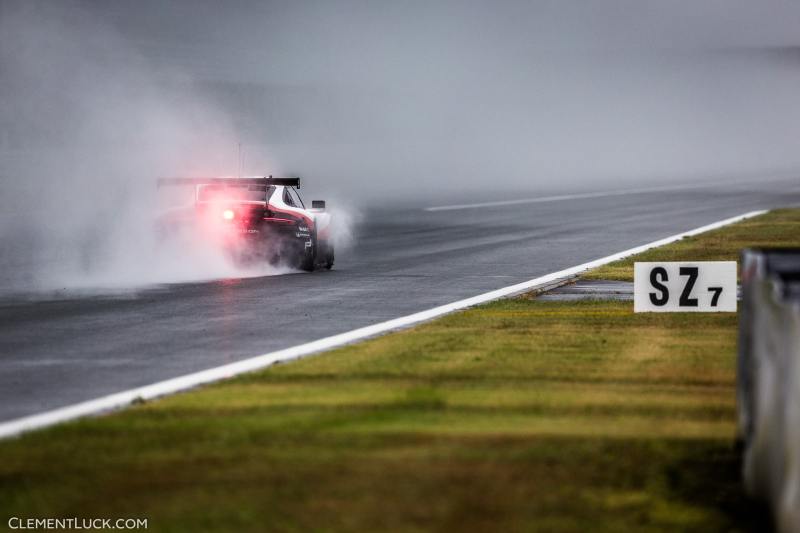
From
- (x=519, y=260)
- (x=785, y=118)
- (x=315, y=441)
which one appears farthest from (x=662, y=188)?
(x=785, y=118)

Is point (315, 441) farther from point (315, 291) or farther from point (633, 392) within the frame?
point (315, 291)

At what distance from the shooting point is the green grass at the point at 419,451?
559cm

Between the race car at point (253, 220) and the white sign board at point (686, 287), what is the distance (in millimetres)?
7873

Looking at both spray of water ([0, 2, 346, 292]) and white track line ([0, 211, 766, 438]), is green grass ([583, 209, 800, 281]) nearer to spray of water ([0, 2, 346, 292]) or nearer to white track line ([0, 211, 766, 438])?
white track line ([0, 211, 766, 438])

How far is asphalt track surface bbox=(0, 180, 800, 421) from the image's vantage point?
1021 cm

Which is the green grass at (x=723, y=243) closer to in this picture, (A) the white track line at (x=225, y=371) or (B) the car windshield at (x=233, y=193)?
(A) the white track line at (x=225, y=371)

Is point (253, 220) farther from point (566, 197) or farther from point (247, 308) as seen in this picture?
point (566, 197)

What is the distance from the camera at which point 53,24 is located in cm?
4856

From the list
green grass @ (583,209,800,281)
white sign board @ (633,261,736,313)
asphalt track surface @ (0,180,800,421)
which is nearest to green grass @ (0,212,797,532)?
asphalt track surface @ (0,180,800,421)

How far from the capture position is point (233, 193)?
1948 cm

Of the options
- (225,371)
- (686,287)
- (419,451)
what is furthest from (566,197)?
(419,451)

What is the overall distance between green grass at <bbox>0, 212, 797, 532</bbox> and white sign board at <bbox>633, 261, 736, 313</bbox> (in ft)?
4.29

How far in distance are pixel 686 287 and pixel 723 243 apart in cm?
1384

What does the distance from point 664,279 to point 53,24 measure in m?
40.1
